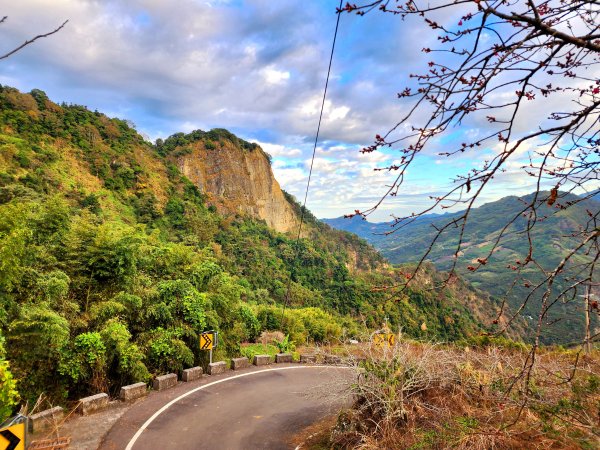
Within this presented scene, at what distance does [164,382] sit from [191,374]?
1.04 m

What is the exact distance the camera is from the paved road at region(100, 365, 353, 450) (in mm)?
8281

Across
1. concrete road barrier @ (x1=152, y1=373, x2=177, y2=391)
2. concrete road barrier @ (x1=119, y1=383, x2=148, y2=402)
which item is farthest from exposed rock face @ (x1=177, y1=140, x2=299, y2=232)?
concrete road barrier @ (x1=119, y1=383, x2=148, y2=402)

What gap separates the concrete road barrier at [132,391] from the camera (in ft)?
33.4

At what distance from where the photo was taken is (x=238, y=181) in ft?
265

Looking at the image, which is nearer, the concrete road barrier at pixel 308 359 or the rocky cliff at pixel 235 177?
the concrete road barrier at pixel 308 359

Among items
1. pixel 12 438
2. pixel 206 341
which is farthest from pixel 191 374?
pixel 12 438

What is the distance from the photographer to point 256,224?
74.3 meters

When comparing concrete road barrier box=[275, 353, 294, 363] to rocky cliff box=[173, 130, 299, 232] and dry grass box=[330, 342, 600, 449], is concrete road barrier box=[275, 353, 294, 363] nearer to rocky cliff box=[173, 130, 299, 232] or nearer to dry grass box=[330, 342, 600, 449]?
dry grass box=[330, 342, 600, 449]

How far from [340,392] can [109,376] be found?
290 inches

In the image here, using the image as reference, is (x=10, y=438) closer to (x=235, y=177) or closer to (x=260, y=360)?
(x=260, y=360)

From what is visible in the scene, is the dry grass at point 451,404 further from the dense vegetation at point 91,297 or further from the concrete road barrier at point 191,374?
the concrete road barrier at point 191,374

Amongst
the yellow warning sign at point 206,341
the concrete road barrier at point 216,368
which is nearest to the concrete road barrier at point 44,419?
the yellow warning sign at point 206,341

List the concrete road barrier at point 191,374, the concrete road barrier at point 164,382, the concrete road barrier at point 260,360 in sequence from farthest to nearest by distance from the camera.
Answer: the concrete road barrier at point 260,360
the concrete road barrier at point 191,374
the concrete road barrier at point 164,382

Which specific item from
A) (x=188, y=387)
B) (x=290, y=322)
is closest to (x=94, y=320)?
(x=188, y=387)
